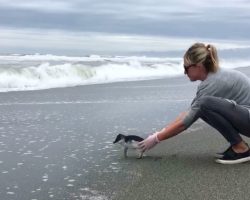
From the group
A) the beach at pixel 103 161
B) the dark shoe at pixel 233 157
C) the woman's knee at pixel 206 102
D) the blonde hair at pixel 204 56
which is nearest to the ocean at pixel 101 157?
the beach at pixel 103 161

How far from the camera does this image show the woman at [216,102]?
4719mm

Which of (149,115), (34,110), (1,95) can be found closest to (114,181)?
(149,115)

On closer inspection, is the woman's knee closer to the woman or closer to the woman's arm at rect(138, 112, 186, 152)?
the woman

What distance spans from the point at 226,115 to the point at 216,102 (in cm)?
17

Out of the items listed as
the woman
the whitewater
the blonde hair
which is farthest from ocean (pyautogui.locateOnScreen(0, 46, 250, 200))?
the whitewater

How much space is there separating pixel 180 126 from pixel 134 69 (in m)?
19.9

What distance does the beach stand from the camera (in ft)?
13.5

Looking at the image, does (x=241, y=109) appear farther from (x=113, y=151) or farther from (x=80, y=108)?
(x=80, y=108)

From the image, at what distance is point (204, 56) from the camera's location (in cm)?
468

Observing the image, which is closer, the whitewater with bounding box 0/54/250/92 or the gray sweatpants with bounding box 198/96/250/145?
the gray sweatpants with bounding box 198/96/250/145

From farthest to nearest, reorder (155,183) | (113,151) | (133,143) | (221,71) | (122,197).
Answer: (113,151) < (133,143) < (221,71) < (155,183) < (122,197)

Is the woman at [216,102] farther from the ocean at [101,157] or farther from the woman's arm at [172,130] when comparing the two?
the ocean at [101,157]

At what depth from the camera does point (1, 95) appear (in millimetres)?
12070

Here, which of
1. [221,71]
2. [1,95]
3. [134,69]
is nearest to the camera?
[221,71]
